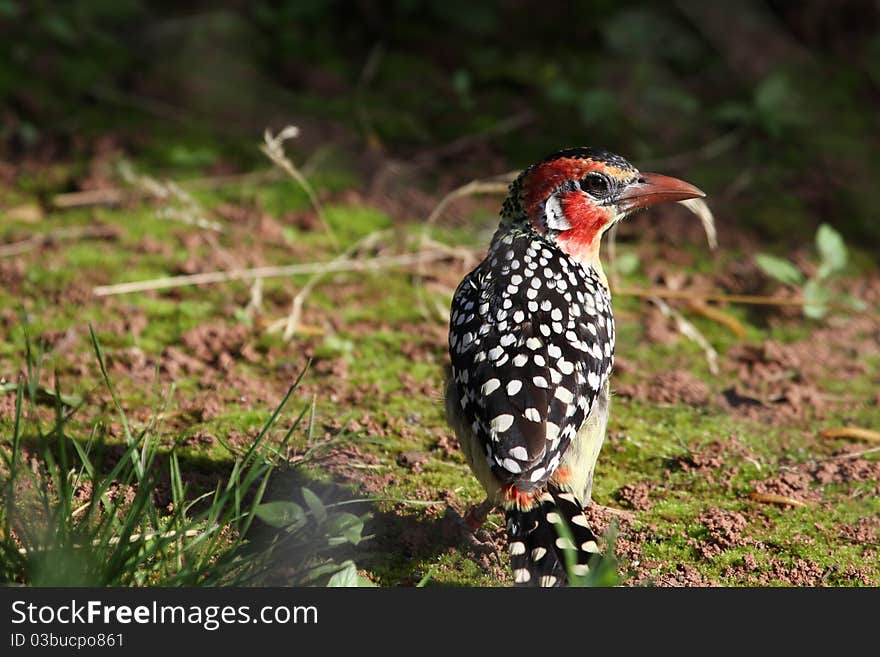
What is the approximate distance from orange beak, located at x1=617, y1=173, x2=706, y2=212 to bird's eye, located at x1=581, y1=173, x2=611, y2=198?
0.09 m

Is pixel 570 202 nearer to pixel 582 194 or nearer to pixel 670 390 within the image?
pixel 582 194

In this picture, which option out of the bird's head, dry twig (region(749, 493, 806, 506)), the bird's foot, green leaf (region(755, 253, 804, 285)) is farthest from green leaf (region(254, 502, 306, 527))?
green leaf (region(755, 253, 804, 285))

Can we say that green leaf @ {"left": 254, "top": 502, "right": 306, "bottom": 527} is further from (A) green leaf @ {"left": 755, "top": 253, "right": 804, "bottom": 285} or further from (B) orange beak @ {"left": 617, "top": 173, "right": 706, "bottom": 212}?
(A) green leaf @ {"left": 755, "top": 253, "right": 804, "bottom": 285}

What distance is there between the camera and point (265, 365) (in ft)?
16.4

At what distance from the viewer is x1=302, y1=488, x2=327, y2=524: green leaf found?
3.58 m

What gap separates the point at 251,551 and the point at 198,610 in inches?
19.5

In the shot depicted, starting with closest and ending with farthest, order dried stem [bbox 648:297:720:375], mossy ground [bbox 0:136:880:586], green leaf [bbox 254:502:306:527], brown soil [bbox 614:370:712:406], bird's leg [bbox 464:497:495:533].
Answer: green leaf [bbox 254:502:306:527] → bird's leg [bbox 464:497:495:533] → mossy ground [bbox 0:136:880:586] → brown soil [bbox 614:370:712:406] → dried stem [bbox 648:297:720:375]

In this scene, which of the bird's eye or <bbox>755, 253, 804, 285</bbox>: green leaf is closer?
the bird's eye

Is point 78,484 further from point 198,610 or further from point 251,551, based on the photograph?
point 198,610

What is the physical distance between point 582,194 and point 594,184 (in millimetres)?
60

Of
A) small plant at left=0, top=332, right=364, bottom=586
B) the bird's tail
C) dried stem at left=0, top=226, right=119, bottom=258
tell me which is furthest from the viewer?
dried stem at left=0, top=226, right=119, bottom=258

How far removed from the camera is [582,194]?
4.17 meters

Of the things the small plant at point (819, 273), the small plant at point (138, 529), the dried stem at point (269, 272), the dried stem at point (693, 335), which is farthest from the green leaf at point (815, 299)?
the small plant at point (138, 529)

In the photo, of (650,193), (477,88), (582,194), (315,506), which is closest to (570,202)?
(582,194)
